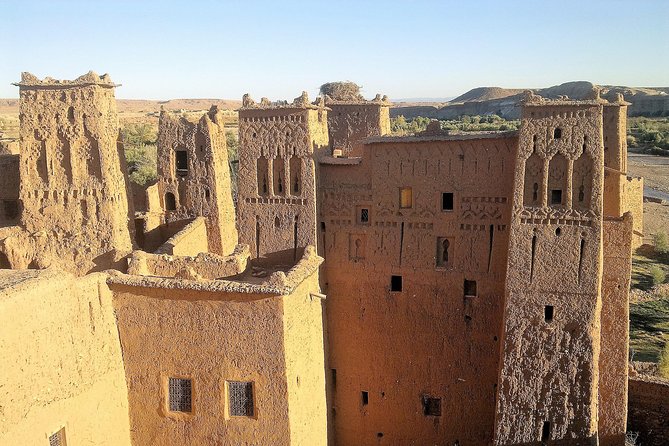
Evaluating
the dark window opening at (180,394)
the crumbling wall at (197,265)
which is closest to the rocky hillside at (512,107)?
the crumbling wall at (197,265)

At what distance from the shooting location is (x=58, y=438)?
34.1 feet

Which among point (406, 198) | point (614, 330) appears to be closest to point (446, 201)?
point (406, 198)

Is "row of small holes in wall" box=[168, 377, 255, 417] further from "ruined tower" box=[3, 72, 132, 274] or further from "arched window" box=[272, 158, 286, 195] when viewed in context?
"arched window" box=[272, 158, 286, 195]

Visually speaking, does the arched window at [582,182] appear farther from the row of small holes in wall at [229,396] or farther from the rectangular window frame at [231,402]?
the row of small holes in wall at [229,396]

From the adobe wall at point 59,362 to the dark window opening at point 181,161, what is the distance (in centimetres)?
779

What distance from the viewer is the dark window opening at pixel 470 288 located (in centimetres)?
1650

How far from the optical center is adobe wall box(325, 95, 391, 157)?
21.0m

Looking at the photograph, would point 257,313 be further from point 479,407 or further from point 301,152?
point 479,407

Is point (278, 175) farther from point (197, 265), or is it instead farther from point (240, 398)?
point (240, 398)

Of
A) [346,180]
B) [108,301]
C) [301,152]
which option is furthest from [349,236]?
[108,301]

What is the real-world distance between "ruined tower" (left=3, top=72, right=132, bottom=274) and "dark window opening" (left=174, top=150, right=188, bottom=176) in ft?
10.3

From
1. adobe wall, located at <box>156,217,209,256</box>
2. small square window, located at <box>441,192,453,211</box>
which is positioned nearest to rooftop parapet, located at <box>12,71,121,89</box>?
adobe wall, located at <box>156,217,209,256</box>

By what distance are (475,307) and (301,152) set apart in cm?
625

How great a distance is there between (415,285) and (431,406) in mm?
3507
